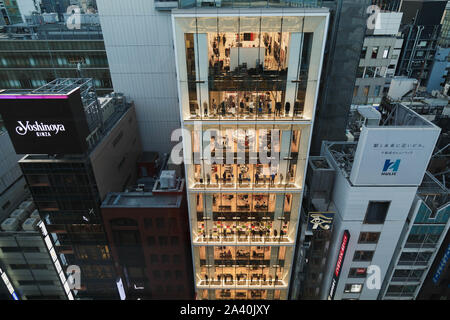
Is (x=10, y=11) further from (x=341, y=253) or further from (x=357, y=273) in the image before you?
(x=357, y=273)

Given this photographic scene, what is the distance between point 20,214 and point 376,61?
66513 millimetres

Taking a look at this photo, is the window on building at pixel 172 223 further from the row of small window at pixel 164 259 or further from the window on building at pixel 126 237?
the row of small window at pixel 164 259

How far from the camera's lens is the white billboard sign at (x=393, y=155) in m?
25.0

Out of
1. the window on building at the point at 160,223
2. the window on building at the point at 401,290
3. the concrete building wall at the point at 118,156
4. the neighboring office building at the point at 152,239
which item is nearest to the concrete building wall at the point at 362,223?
the window on building at the point at 401,290

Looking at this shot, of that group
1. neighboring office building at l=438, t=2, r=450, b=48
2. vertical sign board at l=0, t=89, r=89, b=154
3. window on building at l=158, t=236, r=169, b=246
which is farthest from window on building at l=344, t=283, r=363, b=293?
neighboring office building at l=438, t=2, r=450, b=48

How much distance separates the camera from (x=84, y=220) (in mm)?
32562

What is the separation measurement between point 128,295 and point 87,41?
40.9m

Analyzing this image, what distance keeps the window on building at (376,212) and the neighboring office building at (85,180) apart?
2786 centimetres

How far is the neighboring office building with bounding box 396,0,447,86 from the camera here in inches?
3378

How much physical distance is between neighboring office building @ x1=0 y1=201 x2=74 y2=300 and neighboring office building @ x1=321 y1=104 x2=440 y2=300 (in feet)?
109

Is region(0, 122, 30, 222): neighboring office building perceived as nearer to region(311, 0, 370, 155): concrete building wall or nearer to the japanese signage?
the japanese signage

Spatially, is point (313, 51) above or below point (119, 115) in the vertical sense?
above
